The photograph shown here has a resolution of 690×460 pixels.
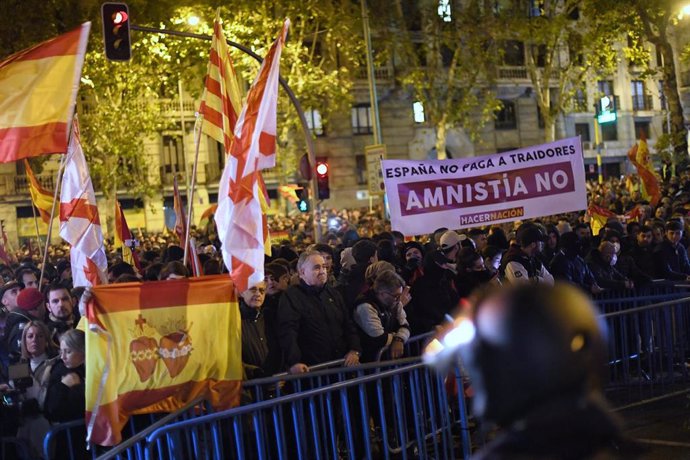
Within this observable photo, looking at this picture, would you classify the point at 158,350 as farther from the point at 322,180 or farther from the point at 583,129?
the point at 583,129

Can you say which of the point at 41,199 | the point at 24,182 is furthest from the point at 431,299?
the point at 24,182

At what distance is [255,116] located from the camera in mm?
6891

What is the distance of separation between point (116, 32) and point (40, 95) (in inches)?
373

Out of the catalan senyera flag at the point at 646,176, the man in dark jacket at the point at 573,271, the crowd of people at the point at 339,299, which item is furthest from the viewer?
the catalan senyera flag at the point at 646,176

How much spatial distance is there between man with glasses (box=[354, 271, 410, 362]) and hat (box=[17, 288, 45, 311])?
2.78m

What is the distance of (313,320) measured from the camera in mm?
7363

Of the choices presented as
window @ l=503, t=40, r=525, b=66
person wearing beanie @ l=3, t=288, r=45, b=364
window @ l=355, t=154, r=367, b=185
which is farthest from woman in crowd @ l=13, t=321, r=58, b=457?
window @ l=503, t=40, r=525, b=66

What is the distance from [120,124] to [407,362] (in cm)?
2782

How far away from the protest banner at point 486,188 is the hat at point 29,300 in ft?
16.2

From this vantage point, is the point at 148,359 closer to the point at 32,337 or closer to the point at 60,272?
the point at 32,337

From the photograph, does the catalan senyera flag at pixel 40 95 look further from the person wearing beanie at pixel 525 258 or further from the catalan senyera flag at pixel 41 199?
the catalan senyera flag at pixel 41 199

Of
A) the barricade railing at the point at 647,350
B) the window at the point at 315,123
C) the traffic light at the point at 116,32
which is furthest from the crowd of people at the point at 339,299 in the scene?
the window at the point at 315,123

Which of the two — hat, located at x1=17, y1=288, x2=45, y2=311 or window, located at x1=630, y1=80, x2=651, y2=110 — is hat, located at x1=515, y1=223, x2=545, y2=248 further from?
window, located at x1=630, y1=80, x2=651, y2=110

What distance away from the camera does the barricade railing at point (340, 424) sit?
544 centimetres
